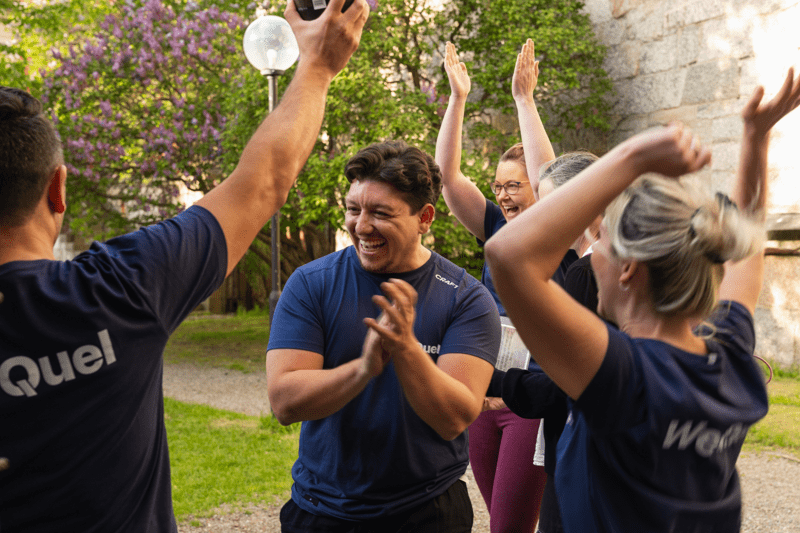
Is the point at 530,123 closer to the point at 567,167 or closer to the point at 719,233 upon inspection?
the point at 567,167

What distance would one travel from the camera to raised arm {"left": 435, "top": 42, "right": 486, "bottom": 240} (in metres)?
3.39

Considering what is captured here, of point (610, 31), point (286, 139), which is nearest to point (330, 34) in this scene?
point (286, 139)

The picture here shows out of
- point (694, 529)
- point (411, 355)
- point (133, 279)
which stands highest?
point (133, 279)

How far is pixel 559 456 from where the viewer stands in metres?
1.62

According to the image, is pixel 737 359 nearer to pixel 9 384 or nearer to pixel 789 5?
pixel 9 384

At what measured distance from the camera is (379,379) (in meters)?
2.21

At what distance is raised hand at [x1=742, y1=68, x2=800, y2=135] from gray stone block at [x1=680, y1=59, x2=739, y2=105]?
22.8ft

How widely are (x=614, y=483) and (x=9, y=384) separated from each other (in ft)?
3.92

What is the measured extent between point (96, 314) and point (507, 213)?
8.14 feet

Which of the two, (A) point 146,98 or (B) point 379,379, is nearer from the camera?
(B) point 379,379

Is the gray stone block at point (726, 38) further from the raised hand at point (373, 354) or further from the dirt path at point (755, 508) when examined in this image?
the raised hand at point (373, 354)

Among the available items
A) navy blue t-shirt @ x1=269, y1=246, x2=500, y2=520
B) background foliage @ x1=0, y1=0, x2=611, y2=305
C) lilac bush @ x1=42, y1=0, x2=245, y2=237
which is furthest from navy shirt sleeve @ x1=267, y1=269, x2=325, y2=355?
lilac bush @ x1=42, y1=0, x2=245, y2=237

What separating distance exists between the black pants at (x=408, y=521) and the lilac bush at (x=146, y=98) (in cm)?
835

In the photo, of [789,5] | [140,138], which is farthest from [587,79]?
[140,138]
